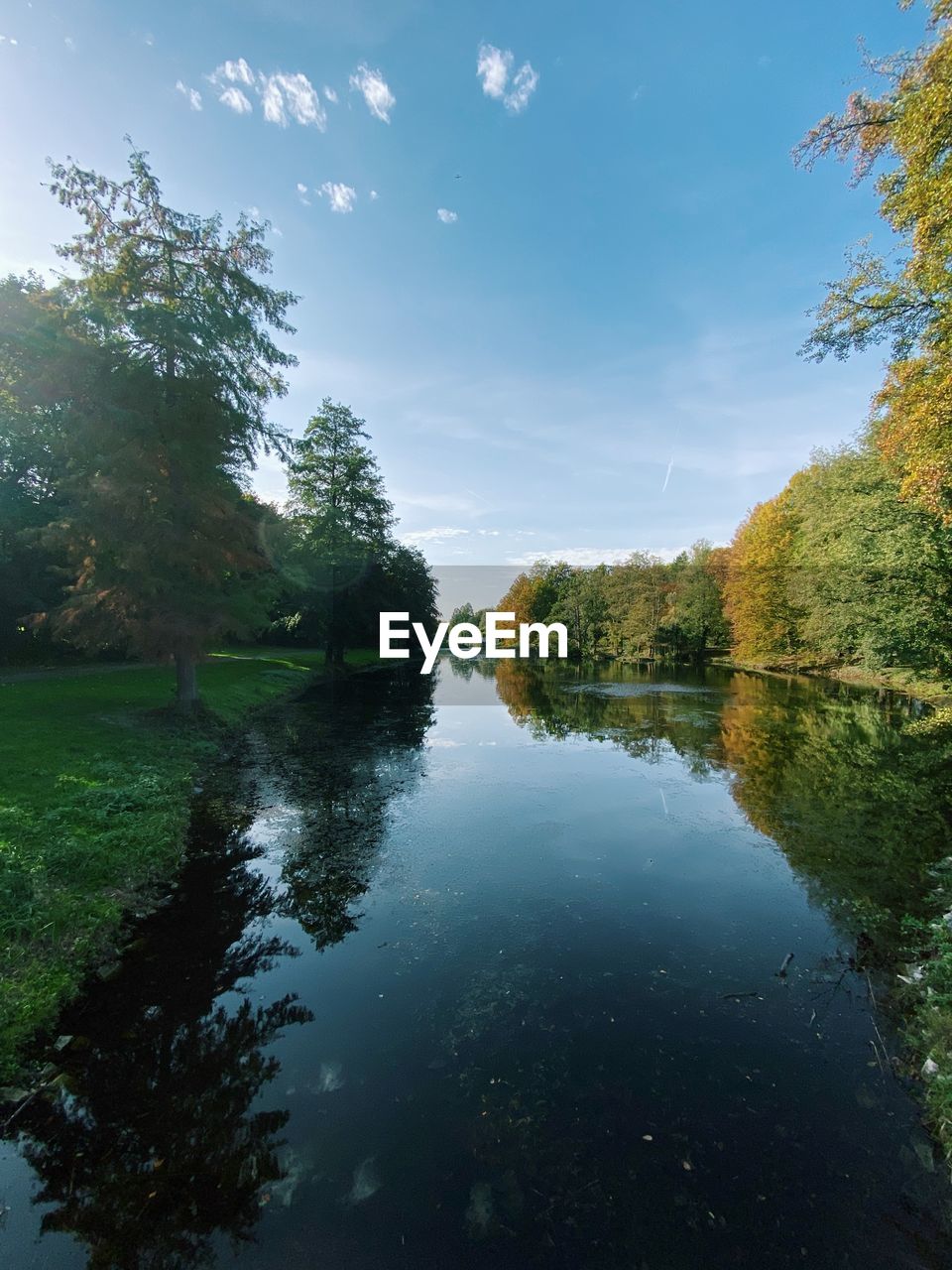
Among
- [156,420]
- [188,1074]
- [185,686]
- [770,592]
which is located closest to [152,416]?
[156,420]

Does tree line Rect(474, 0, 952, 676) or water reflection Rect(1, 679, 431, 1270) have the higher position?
tree line Rect(474, 0, 952, 676)

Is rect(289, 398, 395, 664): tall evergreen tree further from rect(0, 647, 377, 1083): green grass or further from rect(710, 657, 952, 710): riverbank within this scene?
rect(710, 657, 952, 710): riverbank

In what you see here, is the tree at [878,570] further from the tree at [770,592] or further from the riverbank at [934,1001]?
the riverbank at [934,1001]

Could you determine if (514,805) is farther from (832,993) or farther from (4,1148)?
(4,1148)

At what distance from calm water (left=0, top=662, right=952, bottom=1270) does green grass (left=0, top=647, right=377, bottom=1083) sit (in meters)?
0.50

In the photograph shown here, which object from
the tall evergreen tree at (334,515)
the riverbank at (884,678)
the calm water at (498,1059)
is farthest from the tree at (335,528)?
the riverbank at (884,678)

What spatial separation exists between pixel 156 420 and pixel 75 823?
35.6 ft

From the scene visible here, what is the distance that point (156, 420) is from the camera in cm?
1468

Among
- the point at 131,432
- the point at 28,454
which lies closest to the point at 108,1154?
the point at 131,432

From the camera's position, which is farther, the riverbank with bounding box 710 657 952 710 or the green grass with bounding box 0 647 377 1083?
the riverbank with bounding box 710 657 952 710

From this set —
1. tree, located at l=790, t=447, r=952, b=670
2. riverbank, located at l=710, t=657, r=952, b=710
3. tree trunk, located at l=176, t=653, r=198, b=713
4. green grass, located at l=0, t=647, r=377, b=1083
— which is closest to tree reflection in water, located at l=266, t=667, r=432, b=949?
green grass, located at l=0, t=647, r=377, b=1083

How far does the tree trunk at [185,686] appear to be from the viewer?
55.4 feet

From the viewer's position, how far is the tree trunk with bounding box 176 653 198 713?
664 inches

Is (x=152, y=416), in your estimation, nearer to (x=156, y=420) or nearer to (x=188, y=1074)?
(x=156, y=420)
